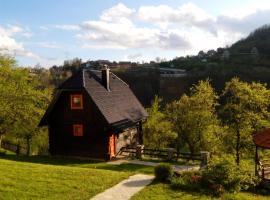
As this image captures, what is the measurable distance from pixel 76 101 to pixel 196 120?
9722mm

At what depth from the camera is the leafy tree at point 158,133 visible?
32156 mm

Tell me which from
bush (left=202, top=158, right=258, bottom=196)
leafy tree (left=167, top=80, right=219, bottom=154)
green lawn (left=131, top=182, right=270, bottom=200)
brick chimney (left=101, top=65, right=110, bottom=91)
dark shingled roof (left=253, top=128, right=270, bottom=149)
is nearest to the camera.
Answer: green lawn (left=131, top=182, right=270, bottom=200)

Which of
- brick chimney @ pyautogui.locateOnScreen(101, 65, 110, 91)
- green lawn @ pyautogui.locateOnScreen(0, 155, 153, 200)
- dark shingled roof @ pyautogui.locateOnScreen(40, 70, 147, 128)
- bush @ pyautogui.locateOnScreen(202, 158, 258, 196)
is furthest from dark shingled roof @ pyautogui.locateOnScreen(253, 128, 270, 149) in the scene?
brick chimney @ pyautogui.locateOnScreen(101, 65, 110, 91)

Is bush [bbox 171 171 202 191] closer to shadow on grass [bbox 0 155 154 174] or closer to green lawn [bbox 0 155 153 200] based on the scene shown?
green lawn [bbox 0 155 153 200]

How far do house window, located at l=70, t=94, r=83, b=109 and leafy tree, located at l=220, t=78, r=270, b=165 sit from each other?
11049 millimetres

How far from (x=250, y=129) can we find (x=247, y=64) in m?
88.4

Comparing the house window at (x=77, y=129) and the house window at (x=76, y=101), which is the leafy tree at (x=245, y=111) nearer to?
the house window at (x=76, y=101)

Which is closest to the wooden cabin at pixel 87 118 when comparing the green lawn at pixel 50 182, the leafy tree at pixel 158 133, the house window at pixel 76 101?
the house window at pixel 76 101

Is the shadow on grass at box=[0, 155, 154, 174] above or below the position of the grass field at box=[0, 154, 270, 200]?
below

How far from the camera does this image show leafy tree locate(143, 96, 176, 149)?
3216 centimetres

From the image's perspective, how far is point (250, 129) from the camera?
26.5 meters

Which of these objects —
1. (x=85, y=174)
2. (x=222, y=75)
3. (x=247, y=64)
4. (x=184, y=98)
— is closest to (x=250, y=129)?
(x=184, y=98)

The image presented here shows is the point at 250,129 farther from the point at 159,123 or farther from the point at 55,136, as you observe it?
the point at 55,136

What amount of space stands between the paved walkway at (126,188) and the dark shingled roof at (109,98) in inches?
350
